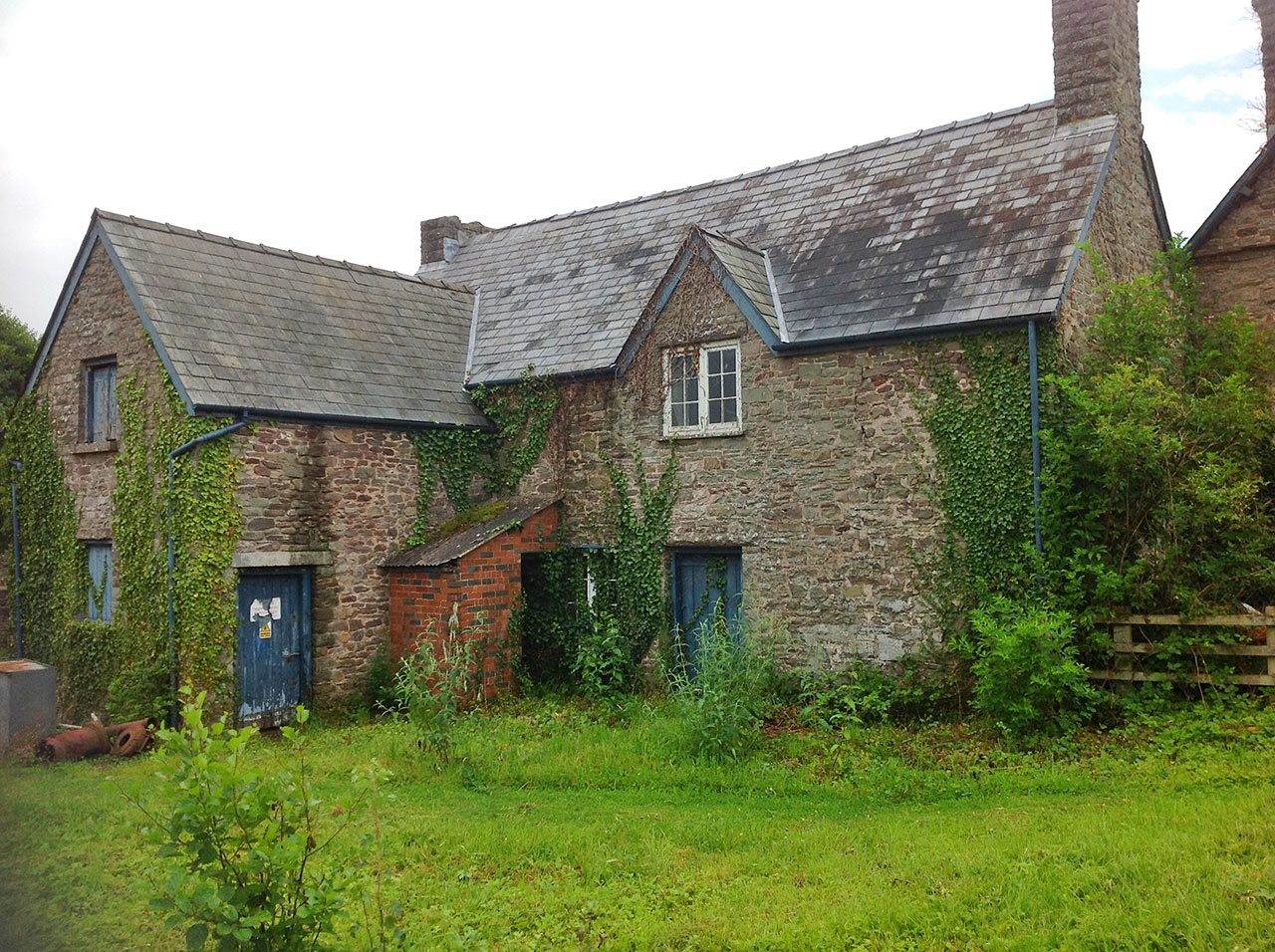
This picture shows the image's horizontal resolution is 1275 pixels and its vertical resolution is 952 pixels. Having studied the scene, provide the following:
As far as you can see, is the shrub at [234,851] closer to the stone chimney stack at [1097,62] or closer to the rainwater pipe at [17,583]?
the rainwater pipe at [17,583]

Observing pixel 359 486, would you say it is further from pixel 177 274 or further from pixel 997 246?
pixel 997 246

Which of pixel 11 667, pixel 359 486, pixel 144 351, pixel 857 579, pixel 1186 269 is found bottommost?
pixel 11 667

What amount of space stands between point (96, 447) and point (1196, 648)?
1444 cm

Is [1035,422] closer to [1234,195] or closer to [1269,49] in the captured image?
[1234,195]

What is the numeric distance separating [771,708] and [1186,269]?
8.50 m

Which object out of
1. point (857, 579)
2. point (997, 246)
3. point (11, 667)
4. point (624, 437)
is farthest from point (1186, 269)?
point (11, 667)

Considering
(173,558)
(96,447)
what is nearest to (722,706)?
(173,558)

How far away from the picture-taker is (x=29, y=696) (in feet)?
41.1

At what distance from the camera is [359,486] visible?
1468 cm

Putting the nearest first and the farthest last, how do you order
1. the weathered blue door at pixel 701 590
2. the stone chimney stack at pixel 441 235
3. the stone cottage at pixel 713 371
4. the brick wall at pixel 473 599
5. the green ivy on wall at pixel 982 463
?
the green ivy on wall at pixel 982 463
the stone cottage at pixel 713 371
the brick wall at pixel 473 599
the weathered blue door at pixel 701 590
the stone chimney stack at pixel 441 235

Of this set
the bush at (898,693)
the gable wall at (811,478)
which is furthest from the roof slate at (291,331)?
the bush at (898,693)

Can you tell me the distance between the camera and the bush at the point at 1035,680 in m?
10.5

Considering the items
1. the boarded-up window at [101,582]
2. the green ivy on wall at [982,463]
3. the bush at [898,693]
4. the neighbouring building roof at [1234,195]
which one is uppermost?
the neighbouring building roof at [1234,195]

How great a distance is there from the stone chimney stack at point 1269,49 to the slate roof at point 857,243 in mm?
5040
